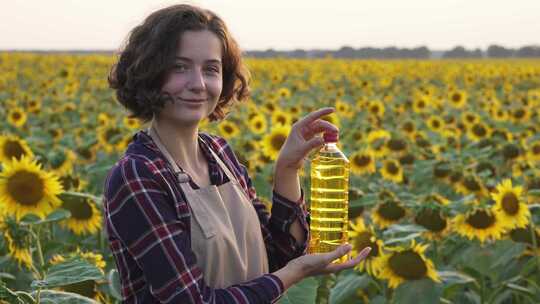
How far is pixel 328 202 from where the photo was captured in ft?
7.98

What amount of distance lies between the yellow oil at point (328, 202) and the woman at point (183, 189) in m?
0.20

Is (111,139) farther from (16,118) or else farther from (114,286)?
(114,286)

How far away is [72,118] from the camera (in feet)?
31.0

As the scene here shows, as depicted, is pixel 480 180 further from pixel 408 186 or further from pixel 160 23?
pixel 160 23

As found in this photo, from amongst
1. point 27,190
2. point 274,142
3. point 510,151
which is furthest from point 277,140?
point 27,190

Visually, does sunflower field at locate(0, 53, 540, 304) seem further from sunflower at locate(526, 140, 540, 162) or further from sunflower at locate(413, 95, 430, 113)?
sunflower at locate(413, 95, 430, 113)

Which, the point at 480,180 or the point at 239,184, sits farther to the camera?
the point at 480,180

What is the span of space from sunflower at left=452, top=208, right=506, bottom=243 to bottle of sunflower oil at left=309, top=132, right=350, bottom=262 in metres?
1.25

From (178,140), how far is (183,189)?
6.9 inches

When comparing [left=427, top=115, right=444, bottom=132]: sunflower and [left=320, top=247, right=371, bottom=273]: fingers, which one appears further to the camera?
[left=427, top=115, right=444, bottom=132]: sunflower

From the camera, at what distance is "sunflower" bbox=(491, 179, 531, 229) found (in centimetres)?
362

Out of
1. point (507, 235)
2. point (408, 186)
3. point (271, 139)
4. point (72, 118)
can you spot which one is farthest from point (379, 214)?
point (72, 118)

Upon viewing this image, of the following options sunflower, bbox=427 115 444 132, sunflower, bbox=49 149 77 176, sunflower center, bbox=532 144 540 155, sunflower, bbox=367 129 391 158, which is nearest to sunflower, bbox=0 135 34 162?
sunflower, bbox=49 149 77 176

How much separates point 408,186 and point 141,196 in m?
4.27
